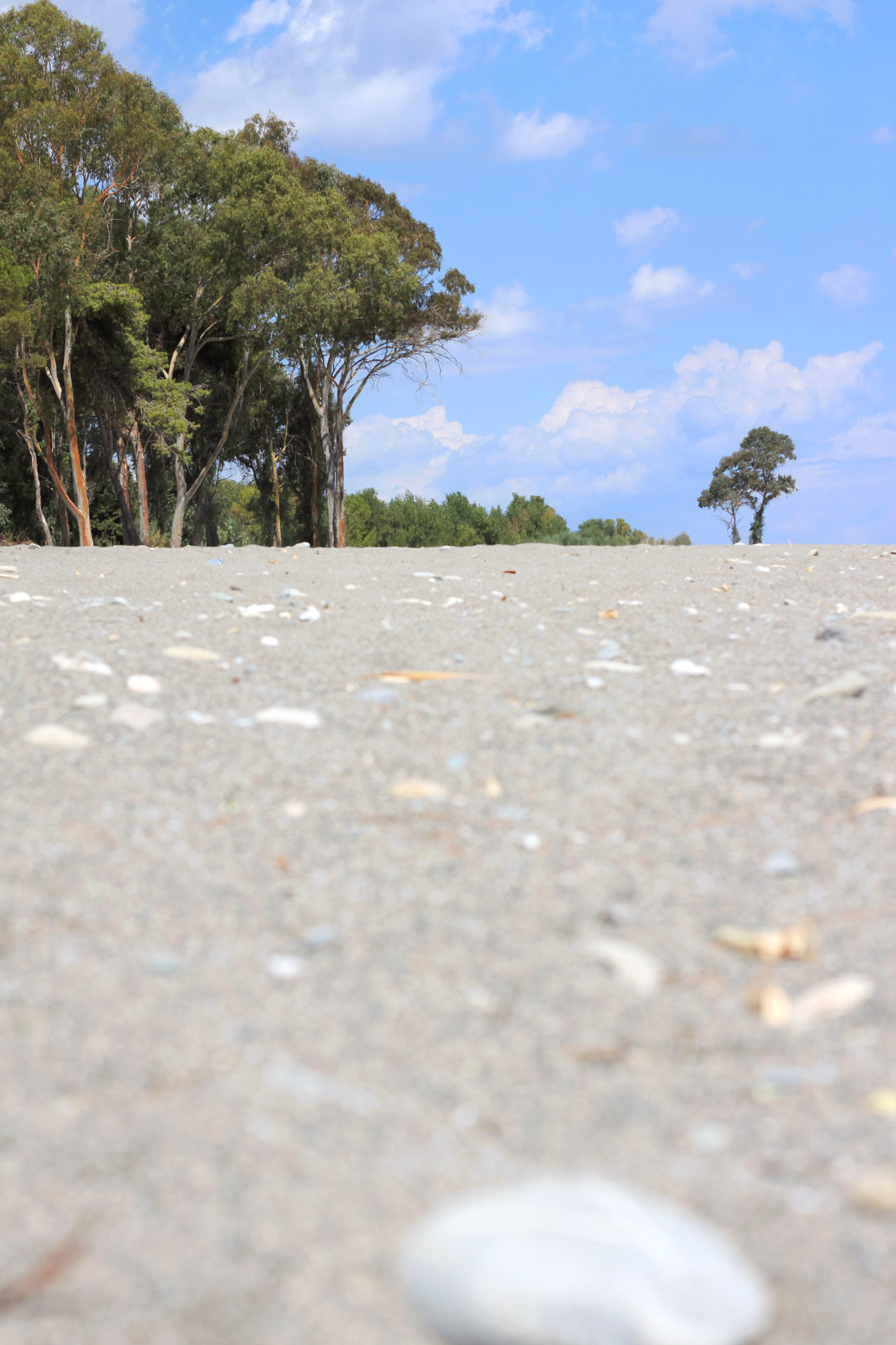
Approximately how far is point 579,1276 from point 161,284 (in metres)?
22.2

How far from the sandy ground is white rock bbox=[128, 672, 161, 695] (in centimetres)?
4

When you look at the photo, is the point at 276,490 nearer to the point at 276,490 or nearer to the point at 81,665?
the point at 276,490

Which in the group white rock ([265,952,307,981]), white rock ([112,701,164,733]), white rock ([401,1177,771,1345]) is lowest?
white rock ([401,1177,771,1345])

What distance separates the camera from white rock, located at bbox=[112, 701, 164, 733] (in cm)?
281

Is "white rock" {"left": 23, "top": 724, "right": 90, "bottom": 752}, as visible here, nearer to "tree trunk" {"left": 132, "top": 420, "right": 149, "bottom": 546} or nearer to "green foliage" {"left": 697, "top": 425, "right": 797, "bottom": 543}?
"tree trunk" {"left": 132, "top": 420, "right": 149, "bottom": 546}

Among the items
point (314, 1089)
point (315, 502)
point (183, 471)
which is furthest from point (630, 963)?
point (315, 502)

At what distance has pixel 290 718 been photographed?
9.48ft

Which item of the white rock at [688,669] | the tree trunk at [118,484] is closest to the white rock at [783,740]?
the white rock at [688,669]

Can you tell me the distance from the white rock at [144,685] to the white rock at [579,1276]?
2.26 meters

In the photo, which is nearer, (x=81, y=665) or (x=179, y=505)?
(x=81, y=665)

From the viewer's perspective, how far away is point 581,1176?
125cm

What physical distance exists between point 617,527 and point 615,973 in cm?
4046

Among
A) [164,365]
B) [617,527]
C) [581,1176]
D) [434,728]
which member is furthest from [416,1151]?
[617,527]

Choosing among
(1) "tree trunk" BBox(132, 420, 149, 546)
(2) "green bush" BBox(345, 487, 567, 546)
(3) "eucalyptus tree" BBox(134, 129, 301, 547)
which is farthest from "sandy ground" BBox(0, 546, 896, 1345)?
(2) "green bush" BBox(345, 487, 567, 546)
